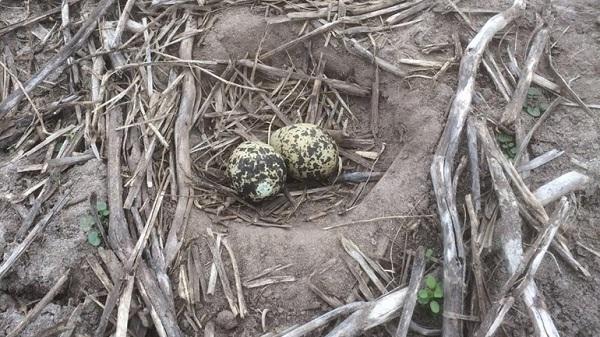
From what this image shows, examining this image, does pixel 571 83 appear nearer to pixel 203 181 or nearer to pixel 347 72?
pixel 347 72

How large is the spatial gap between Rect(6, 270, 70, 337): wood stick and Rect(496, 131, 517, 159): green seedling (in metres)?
2.32

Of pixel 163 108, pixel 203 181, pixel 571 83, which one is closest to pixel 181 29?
pixel 163 108

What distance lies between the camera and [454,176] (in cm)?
272

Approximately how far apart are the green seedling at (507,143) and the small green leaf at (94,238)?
84.7 inches

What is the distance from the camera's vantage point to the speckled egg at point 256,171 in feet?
9.98

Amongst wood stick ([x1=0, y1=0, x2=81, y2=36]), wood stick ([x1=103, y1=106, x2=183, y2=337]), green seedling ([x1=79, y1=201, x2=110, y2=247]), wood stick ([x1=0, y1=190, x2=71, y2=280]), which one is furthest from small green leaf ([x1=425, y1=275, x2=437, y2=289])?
wood stick ([x1=0, y1=0, x2=81, y2=36])

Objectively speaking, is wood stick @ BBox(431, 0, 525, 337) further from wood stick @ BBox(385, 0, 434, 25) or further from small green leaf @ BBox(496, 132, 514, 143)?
wood stick @ BBox(385, 0, 434, 25)

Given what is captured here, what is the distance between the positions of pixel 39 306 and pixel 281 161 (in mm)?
1462

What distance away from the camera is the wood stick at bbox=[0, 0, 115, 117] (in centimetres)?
315

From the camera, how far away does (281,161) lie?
10.3ft

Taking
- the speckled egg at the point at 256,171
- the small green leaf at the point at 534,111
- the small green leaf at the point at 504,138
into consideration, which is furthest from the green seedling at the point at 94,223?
the small green leaf at the point at 534,111

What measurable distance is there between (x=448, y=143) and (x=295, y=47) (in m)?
1.38

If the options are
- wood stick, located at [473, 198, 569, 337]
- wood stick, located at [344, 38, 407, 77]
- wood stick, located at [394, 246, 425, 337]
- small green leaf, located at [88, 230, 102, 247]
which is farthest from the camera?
wood stick, located at [344, 38, 407, 77]

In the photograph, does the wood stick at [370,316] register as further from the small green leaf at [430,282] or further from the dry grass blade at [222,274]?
the dry grass blade at [222,274]
